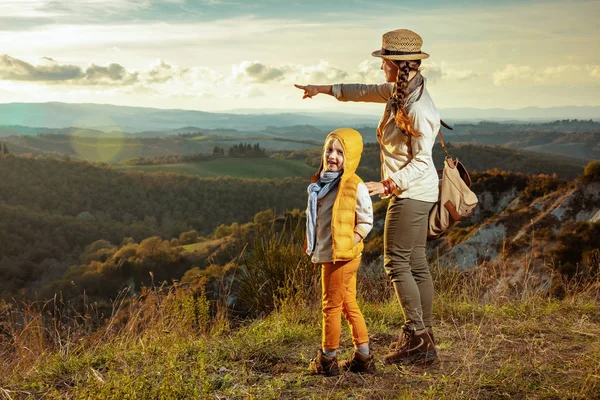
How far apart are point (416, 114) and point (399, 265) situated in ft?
2.84

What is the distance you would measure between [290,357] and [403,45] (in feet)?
6.74

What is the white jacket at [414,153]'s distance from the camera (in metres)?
2.84

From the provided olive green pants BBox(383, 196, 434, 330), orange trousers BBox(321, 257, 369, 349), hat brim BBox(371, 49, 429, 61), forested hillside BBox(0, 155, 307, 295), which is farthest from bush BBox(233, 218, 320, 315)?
forested hillside BBox(0, 155, 307, 295)

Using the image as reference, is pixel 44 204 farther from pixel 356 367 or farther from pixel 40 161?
pixel 356 367

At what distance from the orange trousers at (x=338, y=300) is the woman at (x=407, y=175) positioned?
0.32 meters

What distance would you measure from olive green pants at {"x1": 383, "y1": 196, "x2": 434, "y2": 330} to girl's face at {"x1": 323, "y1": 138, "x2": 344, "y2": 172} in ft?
1.40

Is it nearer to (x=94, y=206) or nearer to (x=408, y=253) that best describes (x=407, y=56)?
(x=408, y=253)

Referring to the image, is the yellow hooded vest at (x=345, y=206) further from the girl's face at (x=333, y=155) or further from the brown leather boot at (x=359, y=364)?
the brown leather boot at (x=359, y=364)

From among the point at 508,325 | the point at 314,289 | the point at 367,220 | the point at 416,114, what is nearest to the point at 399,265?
the point at 367,220

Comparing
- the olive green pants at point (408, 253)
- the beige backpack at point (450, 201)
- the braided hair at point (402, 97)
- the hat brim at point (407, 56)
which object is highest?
the hat brim at point (407, 56)

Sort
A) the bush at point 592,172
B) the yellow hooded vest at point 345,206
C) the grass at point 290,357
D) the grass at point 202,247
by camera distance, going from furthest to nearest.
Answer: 1. the grass at point 202,247
2. the bush at point 592,172
3. the grass at point 290,357
4. the yellow hooded vest at point 345,206

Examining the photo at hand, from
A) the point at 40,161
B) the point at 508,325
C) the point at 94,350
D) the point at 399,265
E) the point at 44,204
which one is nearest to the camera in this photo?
the point at 399,265

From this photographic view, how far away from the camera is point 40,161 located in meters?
82.4

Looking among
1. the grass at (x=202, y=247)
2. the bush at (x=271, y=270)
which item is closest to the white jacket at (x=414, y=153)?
the bush at (x=271, y=270)
